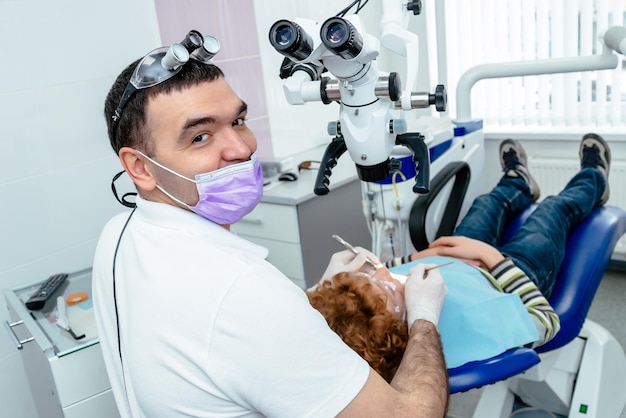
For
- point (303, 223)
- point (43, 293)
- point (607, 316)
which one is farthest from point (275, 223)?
point (607, 316)

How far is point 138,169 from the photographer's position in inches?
37.4

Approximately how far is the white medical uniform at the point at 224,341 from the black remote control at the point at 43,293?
69 cm

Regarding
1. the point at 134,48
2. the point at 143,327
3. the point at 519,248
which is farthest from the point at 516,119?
the point at 143,327

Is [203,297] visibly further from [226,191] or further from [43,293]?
[43,293]

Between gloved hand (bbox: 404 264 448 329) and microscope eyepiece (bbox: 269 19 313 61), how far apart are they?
0.57 meters

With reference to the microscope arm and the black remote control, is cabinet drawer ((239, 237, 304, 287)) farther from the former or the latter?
the microscope arm

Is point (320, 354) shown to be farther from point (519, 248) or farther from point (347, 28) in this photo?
point (519, 248)

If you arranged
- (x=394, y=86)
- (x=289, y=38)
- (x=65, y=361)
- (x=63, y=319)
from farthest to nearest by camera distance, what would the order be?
(x=63, y=319)
(x=65, y=361)
(x=394, y=86)
(x=289, y=38)

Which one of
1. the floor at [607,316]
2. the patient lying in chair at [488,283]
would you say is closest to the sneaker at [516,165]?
the patient lying in chair at [488,283]

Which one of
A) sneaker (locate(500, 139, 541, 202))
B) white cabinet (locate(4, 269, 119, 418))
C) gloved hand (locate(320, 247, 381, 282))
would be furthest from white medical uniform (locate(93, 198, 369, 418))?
sneaker (locate(500, 139, 541, 202))

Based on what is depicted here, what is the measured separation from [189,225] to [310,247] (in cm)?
127

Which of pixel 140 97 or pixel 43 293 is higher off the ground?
pixel 140 97

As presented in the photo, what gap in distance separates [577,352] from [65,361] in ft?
4.91

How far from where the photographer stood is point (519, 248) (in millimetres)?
1774
